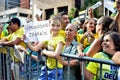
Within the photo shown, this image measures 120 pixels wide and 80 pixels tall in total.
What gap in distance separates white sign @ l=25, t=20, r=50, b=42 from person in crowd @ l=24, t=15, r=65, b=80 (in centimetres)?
11

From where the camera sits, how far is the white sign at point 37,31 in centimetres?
418

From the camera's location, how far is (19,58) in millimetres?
4789

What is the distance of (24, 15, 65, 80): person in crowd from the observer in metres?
4.06

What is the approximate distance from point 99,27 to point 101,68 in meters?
0.98

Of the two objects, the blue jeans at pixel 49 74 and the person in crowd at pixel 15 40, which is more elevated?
the person in crowd at pixel 15 40

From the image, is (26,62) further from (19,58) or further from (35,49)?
(35,49)

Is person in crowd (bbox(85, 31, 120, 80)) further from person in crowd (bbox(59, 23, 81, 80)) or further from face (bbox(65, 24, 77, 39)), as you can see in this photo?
face (bbox(65, 24, 77, 39))

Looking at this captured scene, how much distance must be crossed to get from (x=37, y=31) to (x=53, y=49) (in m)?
0.35

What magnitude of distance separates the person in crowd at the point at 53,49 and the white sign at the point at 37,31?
0.35ft

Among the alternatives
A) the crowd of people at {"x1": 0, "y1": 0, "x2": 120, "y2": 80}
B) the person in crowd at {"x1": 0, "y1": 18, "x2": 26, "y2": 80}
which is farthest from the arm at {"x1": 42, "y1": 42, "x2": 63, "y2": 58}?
the person in crowd at {"x1": 0, "y1": 18, "x2": 26, "y2": 80}

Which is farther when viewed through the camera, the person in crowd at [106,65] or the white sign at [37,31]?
the white sign at [37,31]

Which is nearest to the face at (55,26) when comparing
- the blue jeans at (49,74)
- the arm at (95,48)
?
the blue jeans at (49,74)

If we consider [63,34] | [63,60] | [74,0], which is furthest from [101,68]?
[74,0]

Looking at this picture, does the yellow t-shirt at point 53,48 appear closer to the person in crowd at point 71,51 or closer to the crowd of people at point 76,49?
the crowd of people at point 76,49
